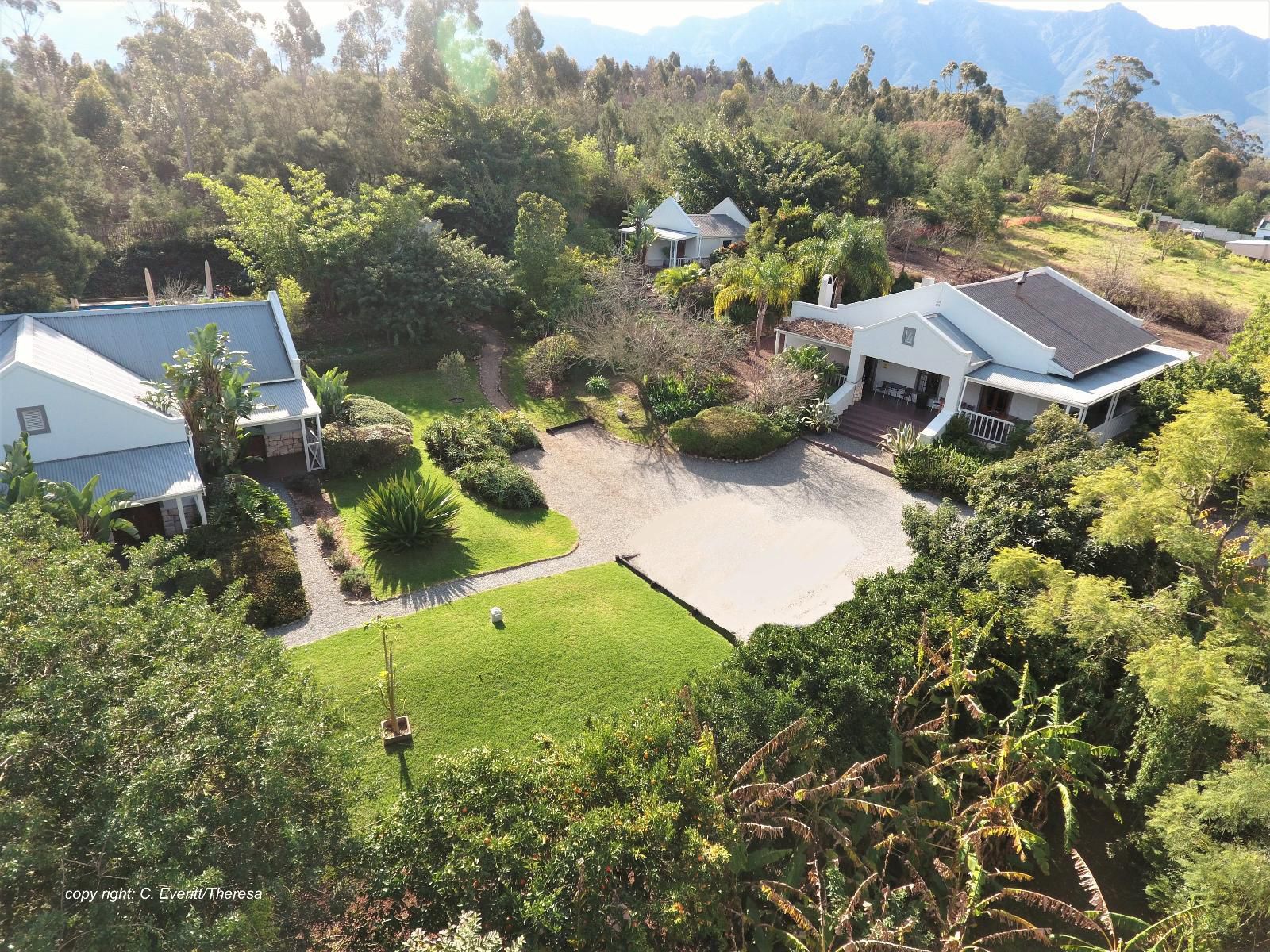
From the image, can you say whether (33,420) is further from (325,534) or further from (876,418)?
(876,418)

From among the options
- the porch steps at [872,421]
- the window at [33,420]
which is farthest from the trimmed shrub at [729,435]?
the window at [33,420]

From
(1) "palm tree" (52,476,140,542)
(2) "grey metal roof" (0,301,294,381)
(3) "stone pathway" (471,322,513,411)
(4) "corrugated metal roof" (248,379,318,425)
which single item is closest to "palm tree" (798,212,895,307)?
(3) "stone pathway" (471,322,513,411)

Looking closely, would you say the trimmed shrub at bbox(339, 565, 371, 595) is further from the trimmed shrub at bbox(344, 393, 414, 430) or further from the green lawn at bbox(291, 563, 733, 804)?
the trimmed shrub at bbox(344, 393, 414, 430)

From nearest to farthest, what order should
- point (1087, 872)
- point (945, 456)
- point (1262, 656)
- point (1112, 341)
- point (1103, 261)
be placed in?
point (1087, 872) < point (1262, 656) < point (945, 456) < point (1112, 341) < point (1103, 261)

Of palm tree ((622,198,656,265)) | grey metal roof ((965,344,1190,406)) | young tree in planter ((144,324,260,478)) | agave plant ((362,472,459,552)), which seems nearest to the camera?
young tree in planter ((144,324,260,478))

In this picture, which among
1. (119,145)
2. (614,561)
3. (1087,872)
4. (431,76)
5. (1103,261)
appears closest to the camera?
(1087,872)

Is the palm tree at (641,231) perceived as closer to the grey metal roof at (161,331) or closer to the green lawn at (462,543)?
the green lawn at (462,543)

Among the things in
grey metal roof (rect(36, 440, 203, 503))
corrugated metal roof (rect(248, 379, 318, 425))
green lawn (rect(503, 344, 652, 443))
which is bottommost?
green lawn (rect(503, 344, 652, 443))

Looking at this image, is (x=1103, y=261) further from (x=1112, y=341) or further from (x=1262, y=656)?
(x=1262, y=656)

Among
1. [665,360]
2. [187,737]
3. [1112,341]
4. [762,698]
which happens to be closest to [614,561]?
[762,698]
